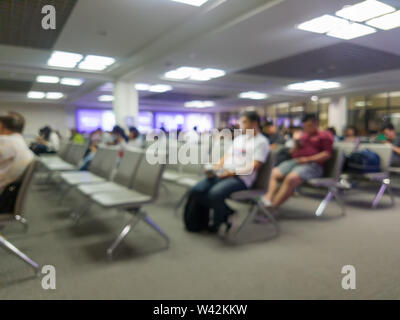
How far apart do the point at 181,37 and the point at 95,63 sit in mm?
3035

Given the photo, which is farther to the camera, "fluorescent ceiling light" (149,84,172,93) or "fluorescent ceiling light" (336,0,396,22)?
"fluorescent ceiling light" (149,84,172,93)

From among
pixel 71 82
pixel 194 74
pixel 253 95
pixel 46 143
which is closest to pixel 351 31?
pixel 194 74

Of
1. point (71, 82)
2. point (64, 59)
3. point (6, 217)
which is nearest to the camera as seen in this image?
point (6, 217)

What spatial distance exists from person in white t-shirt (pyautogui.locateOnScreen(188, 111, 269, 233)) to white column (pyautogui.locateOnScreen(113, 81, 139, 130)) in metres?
6.77

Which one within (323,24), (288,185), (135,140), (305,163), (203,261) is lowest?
(203,261)

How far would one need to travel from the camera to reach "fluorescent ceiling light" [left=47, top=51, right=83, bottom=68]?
6.40 m

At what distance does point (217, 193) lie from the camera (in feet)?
8.90

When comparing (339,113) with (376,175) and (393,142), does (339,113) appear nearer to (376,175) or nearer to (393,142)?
(393,142)

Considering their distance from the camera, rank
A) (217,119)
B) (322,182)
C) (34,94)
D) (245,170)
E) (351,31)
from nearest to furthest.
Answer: (245,170)
(322,182)
(351,31)
(34,94)
(217,119)

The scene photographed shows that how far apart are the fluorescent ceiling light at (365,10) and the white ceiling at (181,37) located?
231mm

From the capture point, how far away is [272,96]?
13.5 meters

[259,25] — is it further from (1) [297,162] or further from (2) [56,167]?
(2) [56,167]

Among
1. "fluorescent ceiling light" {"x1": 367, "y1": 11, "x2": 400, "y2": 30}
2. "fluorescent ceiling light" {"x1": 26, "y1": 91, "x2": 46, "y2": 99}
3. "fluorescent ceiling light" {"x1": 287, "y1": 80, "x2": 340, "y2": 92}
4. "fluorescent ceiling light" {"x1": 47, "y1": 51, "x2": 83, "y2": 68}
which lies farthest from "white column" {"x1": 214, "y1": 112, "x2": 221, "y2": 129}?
"fluorescent ceiling light" {"x1": 367, "y1": 11, "x2": 400, "y2": 30}

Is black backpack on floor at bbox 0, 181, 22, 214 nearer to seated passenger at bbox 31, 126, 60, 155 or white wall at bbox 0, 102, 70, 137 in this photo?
seated passenger at bbox 31, 126, 60, 155
